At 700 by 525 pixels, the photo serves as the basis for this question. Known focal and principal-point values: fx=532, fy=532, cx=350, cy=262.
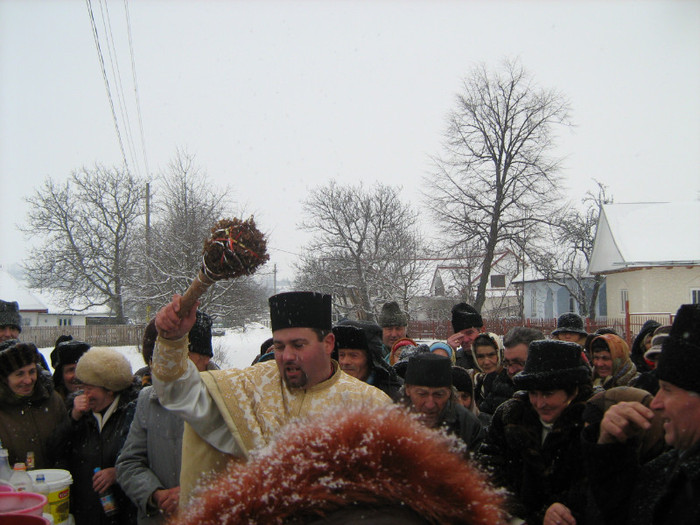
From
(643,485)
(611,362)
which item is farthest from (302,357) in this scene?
(611,362)

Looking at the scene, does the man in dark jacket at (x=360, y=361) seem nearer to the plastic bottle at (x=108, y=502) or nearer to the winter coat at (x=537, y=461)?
the winter coat at (x=537, y=461)

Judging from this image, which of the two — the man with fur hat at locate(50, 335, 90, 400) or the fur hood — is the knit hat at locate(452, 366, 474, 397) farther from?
the fur hood

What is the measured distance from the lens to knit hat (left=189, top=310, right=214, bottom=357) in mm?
3568

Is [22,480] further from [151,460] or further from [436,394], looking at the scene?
[436,394]

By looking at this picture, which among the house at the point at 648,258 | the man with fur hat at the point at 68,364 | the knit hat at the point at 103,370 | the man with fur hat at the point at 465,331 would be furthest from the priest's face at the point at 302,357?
the house at the point at 648,258

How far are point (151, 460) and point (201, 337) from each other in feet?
2.71

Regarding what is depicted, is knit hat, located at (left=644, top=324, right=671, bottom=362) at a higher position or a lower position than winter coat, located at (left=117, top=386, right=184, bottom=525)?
higher

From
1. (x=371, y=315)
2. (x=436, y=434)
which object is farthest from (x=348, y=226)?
(x=436, y=434)

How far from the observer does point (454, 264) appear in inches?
1208

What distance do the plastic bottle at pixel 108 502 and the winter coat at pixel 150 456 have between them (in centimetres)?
52

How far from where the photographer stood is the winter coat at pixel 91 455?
3652mm

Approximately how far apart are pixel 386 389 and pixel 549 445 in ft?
5.81

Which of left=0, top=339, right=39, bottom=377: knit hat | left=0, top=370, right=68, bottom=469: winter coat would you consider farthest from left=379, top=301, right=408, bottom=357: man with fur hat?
left=0, top=339, right=39, bottom=377: knit hat

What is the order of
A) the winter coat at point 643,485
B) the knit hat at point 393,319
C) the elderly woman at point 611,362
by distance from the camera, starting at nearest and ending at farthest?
the winter coat at point 643,485, the elderly woman at point 611,362, the knit hat at point 393,319
